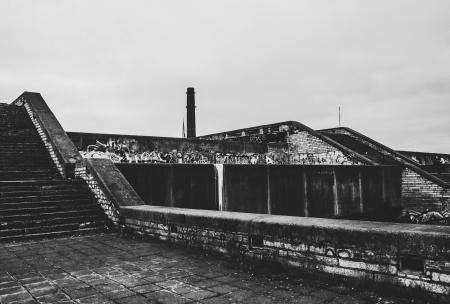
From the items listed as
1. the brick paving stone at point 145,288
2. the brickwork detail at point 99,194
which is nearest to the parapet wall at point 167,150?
the brickwork detail at point 99,194

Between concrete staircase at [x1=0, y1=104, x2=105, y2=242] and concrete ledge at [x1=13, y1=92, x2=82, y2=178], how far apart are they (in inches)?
15.6

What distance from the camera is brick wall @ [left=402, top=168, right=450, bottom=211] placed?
1309 centimetres

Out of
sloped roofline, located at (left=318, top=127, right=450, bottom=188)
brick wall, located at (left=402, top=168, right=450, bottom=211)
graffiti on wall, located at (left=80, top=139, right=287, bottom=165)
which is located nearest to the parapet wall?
graffiti on wall, located at (left=80, top=139, right=287, bottom=165)

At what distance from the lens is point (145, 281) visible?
3.83m

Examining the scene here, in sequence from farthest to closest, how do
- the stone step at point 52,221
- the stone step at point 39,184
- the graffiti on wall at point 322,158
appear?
1. the graffiti on wall at point 322,158
2. the stone step at point 39,184
3. the stone step at point 52,221

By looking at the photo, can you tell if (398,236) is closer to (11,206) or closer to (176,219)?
(176,219)

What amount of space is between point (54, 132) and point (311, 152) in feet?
35.8

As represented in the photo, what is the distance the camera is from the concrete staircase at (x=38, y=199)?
6.64 meters

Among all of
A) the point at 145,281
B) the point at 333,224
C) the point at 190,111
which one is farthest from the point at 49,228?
the point at 190,111

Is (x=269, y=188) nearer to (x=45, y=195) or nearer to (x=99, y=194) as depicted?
(x=99, y=194)

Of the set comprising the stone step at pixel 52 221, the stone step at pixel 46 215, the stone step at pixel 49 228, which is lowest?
the stone step at pixel 49 228

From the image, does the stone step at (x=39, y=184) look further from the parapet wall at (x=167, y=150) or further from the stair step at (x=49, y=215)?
the parapet wall at (x=167, y=150)

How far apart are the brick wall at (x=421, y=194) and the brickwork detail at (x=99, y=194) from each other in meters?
11.4

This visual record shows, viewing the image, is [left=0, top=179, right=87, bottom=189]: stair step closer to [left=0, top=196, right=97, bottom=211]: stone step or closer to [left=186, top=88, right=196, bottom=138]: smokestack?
[left=0, top=196, right=97, bottom=211]: stone step
